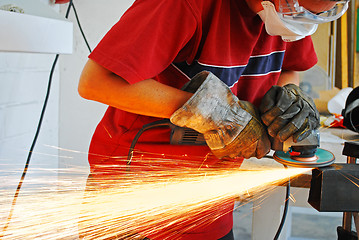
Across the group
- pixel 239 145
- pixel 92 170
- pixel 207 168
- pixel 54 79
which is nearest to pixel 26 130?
pixel 54 79

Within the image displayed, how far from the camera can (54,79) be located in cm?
266

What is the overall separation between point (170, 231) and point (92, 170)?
0.38 meters

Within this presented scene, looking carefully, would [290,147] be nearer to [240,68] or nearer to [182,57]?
[240,68]

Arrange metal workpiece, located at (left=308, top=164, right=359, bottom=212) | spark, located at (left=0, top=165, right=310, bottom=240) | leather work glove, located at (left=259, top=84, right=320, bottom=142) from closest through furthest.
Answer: metal workpiece, located at (left=308, top=164, right=359, bottom=212) → leather work glove, located at (left=259, top=84, right=320, bottom=142) → spark, located at (left=0, top=165, right=310, bottom=240)

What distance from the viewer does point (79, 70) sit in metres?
2.84

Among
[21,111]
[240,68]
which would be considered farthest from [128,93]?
[21,111]

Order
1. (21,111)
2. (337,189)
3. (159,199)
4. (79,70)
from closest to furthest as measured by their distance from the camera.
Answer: (337,189) → (159,199) → (21,111) → (79,70)

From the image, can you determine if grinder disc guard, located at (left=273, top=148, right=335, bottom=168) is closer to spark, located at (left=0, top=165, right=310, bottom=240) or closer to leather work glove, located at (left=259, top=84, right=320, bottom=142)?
leather work glove, located at (left=259, top=84, right=320, bottom=142)

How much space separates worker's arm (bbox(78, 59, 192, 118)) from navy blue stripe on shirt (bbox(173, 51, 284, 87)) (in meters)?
0.14

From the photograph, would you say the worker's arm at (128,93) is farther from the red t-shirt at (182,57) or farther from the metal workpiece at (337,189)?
the metal workpiece at (337,189)

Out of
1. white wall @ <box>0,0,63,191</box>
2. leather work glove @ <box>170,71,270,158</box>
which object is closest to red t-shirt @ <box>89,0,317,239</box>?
leather work glove @ <box>170,71,270,158</box>

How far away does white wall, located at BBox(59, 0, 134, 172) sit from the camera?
2.80m

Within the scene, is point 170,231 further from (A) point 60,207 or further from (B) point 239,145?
(A) point 60,207

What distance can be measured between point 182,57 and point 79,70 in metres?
1.85
